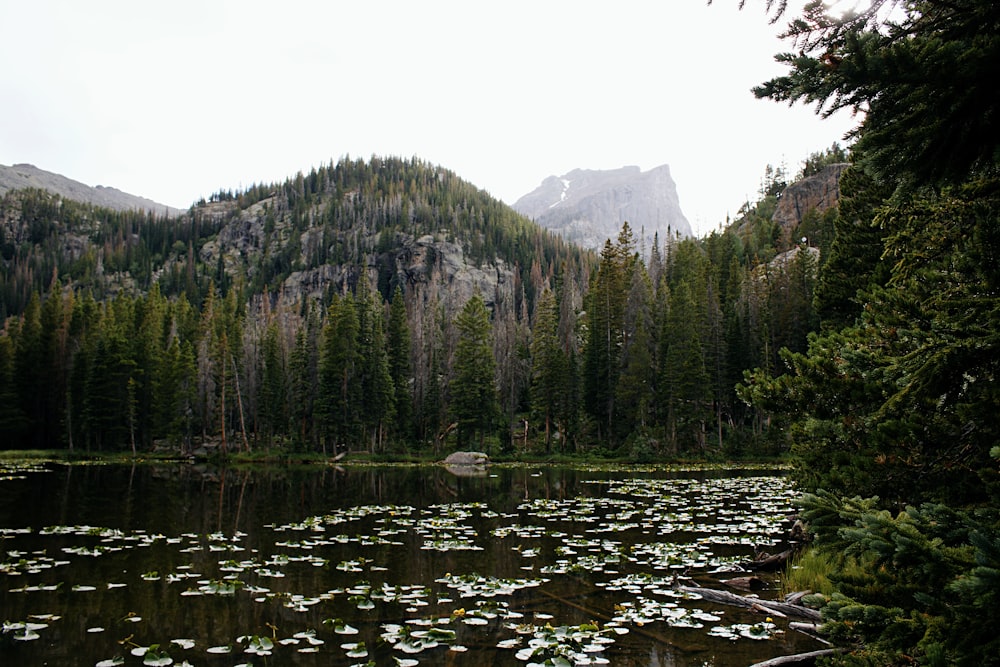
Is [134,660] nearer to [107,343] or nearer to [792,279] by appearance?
[107,343]

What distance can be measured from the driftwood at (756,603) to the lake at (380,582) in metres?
0.23

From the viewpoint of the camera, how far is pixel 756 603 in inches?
358

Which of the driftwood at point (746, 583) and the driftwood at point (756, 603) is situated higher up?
the driftwood at point (756, 603)

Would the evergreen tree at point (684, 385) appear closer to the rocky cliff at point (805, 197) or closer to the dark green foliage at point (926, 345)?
the dark green foliage at point (926, 345)

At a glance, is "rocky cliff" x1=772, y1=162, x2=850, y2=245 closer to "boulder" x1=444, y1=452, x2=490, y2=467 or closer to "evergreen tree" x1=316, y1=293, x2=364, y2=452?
"boulder" x1=444, y1=452, x2=490, y2=467

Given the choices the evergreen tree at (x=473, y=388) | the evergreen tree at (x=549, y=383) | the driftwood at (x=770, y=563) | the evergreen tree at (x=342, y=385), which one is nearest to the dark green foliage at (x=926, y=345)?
the driftwood at (x=770, y=563)

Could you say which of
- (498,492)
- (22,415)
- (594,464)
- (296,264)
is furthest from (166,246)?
(498,492)

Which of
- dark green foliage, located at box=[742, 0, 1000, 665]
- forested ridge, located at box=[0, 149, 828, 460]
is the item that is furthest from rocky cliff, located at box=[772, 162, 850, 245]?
dark green foliage, located at box=[742, 0, 1000, 665]

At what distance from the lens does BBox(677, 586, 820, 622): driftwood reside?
338 inches

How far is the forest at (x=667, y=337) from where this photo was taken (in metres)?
3.30

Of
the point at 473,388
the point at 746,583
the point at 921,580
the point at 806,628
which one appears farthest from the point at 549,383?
the point at 921,580

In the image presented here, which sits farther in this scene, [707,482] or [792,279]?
[792,279]

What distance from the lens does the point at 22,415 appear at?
59969mm

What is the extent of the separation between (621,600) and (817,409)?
5167 millimetres
